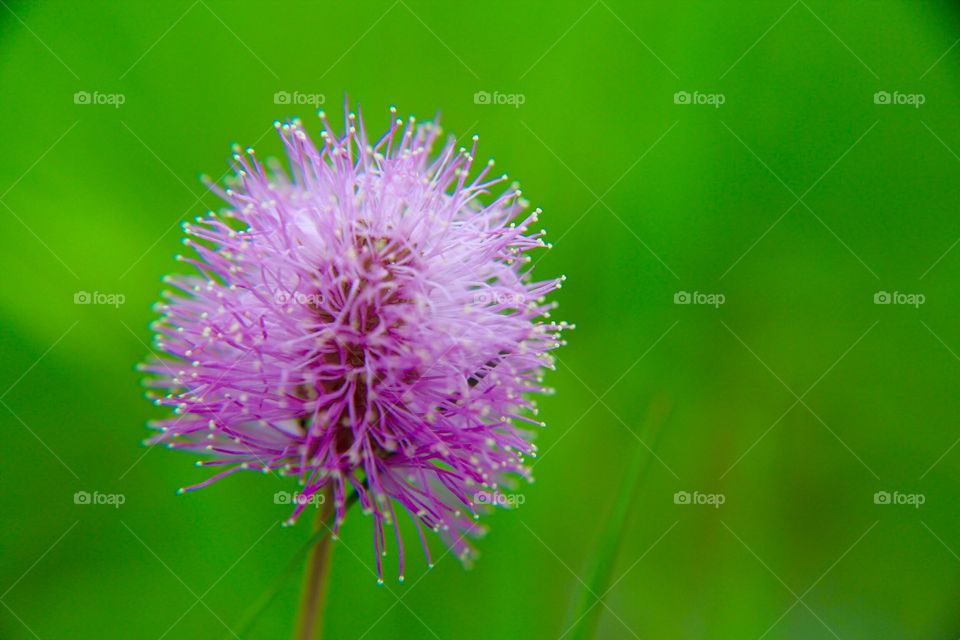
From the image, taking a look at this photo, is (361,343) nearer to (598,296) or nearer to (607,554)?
(607,554)

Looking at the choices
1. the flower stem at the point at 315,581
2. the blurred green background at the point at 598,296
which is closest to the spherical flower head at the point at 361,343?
the flower stem at the point at 315,581

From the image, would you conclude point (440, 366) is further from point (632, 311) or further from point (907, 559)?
point (907, 559)

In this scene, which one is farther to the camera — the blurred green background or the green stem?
the blurred green background

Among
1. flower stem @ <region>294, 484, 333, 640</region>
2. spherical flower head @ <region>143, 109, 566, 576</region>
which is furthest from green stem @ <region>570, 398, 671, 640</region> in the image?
flower stem @ <region>294, 484, 333, 640</region>

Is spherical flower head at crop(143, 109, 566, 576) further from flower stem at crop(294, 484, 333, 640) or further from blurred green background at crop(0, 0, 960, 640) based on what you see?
blurred green background at crop(0, 0, 960, 640)

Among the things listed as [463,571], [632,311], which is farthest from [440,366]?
[632,311]

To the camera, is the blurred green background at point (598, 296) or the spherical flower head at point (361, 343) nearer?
the spherical flower head at point (361, 343)

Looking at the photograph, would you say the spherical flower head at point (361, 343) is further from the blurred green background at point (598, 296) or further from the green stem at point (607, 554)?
the blurred green background at point (598, 296)

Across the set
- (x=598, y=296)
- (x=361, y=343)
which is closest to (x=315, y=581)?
(x=361, y=343)
